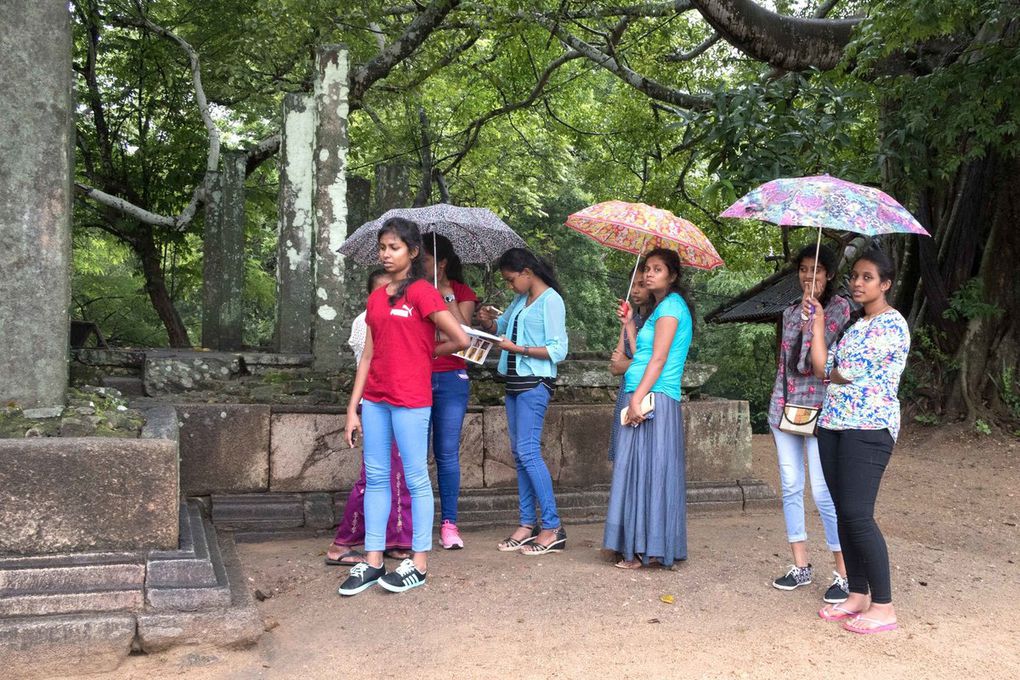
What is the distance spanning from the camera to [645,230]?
434cm

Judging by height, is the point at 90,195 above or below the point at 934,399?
above

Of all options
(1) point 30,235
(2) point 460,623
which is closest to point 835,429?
(2) point 460,623

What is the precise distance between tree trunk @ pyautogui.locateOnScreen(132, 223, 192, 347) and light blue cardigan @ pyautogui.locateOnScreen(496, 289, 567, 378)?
773 centimetres

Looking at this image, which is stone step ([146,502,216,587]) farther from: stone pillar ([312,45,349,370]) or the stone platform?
stone pillar ([312,45,349,370])

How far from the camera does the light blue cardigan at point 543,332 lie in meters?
4.80

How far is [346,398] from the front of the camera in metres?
5.68

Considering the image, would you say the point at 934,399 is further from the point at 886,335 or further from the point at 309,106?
the point at 309,106

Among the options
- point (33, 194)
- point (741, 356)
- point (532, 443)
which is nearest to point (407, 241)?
point (532, 443)

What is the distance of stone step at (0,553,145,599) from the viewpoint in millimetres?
3156

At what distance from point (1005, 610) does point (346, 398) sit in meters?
3.87

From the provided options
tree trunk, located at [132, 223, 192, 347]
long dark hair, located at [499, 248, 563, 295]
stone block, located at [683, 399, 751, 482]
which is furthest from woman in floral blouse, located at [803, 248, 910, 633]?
tree trunk, located at [132, 223, 192, 347]

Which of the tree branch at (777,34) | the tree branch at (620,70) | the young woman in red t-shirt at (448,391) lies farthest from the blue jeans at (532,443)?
the tree branch at (620,70)

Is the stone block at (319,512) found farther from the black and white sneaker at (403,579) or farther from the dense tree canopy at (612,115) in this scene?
the dense tree canopy at (612,115)

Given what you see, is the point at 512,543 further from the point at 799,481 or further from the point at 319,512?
the point at 799,481
